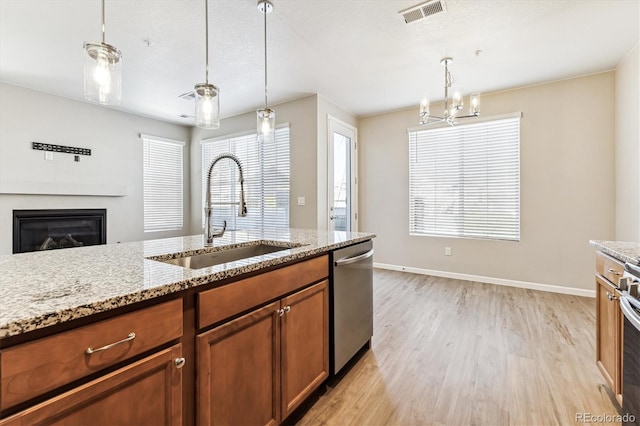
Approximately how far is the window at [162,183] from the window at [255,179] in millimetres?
529

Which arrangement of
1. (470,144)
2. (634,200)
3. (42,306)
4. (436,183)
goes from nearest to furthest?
(42,306) < (634,200) < (470,144) < (436,183)

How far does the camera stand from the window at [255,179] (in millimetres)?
4676

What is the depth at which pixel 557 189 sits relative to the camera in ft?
12.5

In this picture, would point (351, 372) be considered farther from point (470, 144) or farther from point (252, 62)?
point (470, 144)

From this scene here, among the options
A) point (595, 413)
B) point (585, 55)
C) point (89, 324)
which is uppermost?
point (585, 55)

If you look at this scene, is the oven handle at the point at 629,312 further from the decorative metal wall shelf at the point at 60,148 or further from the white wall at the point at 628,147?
the decorative metal wall shelf at the point at 60,148

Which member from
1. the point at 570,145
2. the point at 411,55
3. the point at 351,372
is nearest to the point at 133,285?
the point at 351,372

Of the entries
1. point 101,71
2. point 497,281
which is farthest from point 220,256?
point 497,281

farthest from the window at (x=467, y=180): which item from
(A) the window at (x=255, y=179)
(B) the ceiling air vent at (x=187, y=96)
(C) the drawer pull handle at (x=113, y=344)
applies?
(C) the drawer pull handle at (x=113, y=344)

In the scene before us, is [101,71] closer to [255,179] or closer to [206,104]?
[206,104]

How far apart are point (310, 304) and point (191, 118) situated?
4.96 metres

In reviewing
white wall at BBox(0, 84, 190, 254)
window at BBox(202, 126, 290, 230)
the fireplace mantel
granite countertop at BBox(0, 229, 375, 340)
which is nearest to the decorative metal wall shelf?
white wall at BBox(0, 84, 190, 254)

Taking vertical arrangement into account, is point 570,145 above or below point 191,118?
below

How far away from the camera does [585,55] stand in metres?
3.15
